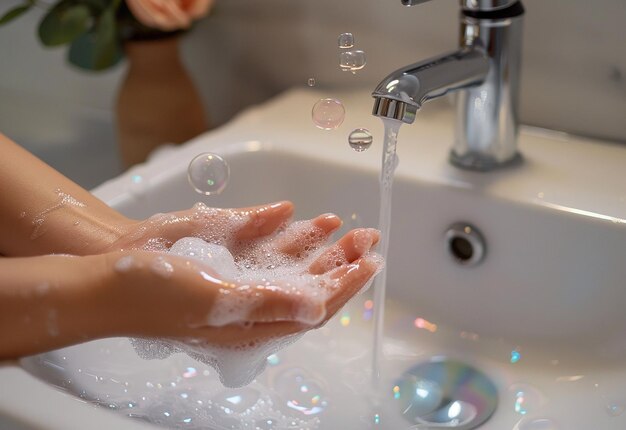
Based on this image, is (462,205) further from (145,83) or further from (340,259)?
(145,83)

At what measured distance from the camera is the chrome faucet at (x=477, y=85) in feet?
2.15

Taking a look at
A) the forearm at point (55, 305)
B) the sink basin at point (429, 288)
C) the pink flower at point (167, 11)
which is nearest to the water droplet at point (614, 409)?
the sink basin at point (429, 288)

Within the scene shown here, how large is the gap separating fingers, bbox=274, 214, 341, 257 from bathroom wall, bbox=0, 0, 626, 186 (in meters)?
0.14

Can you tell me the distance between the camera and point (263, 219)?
2.07 feet

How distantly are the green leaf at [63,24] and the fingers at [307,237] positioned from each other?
467 millimetres

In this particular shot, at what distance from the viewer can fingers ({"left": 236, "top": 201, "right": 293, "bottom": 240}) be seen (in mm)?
631

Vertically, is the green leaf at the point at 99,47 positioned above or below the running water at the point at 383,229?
above

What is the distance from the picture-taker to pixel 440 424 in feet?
2.23

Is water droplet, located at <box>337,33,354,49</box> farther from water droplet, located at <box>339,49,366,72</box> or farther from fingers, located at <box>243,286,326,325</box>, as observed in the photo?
fingers, located at <box>243,286,326,325</box>

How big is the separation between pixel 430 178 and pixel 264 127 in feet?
0.71

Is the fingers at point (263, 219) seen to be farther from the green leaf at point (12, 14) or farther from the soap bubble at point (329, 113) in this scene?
the green leaf at point (12, 14)

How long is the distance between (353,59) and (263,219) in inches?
5.9

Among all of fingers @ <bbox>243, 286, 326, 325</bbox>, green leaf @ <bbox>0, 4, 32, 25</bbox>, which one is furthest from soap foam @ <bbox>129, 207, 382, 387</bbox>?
green leaf @ <bbox>0, 4, 32, 25</bbox>

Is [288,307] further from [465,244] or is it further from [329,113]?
[465,244]
